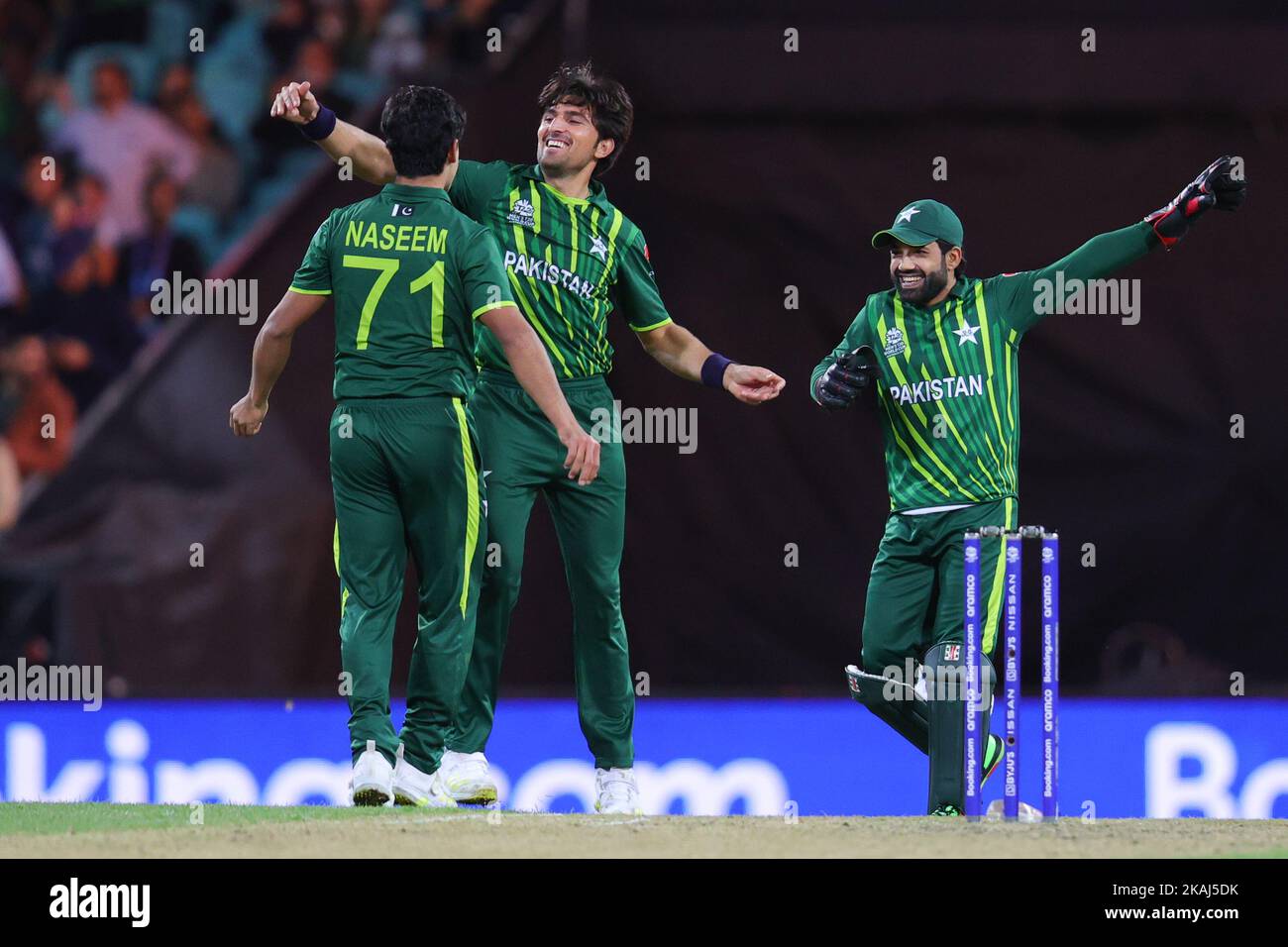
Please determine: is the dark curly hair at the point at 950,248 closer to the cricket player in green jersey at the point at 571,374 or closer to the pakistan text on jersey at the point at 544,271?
the cricket player in green jersey at the point at 571,374

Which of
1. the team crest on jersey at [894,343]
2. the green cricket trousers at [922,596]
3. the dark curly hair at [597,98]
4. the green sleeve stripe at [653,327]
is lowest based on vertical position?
A: the green cricket trousers at [922,596]

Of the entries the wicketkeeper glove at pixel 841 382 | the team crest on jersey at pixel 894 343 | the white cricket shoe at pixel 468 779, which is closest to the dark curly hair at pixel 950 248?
the team crest on jersey at pixel 894 343

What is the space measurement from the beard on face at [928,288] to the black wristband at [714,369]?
2.03ft

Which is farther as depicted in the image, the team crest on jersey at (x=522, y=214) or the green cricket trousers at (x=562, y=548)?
the team crest on jersey at (x=522, y=214)

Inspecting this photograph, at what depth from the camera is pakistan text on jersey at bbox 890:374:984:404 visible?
6.21 m

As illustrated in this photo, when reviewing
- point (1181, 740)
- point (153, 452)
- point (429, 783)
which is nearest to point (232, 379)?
point (153, 452)

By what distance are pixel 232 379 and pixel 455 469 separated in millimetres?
3281

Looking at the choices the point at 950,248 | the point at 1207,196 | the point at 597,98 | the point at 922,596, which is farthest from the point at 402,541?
the point at 1207,196

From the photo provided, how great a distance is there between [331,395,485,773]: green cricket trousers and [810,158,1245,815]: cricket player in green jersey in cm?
125

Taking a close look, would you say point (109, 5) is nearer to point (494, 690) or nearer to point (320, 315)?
point (320, 315)

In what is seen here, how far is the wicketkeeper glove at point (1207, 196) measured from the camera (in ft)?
19.4

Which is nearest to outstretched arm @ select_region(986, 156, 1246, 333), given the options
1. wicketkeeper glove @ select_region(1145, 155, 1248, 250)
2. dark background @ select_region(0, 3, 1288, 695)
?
wicketkeeper glove @ select_region(1145, 155, 1248, 250)

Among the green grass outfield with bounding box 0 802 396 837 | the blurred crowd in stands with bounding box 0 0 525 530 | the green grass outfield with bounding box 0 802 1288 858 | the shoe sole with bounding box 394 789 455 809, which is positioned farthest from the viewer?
the blurred crowd in stands with bounding box 0 0 525 530

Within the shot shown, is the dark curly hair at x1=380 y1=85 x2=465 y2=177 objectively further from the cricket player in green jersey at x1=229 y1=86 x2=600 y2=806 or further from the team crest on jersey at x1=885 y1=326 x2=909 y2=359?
the team crest on jersey at x1=885 y1=326 x2=909 y2=359
